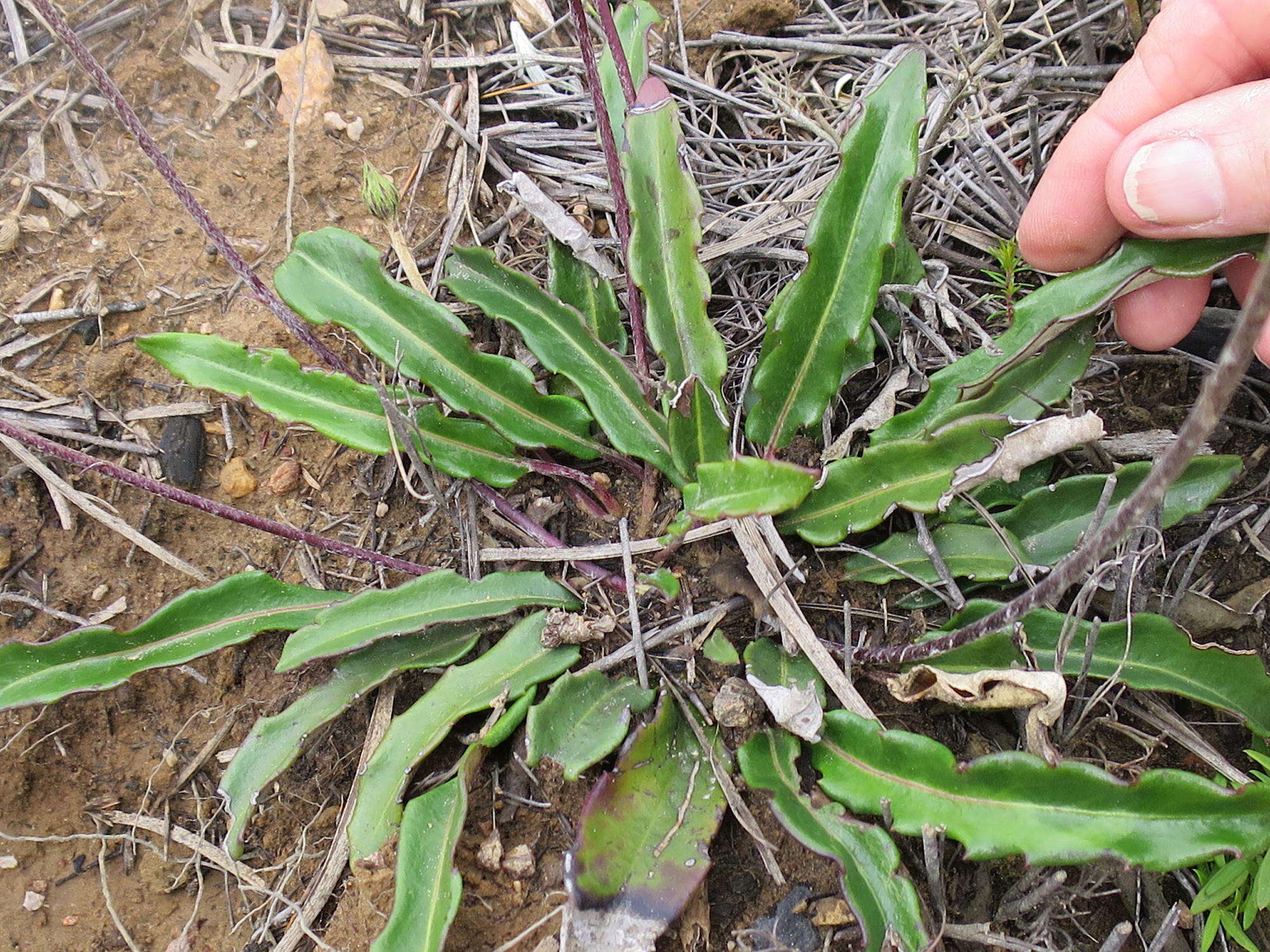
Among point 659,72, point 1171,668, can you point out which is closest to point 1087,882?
point 1171,668

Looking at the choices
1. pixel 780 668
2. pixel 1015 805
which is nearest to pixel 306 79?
pixel 780 668

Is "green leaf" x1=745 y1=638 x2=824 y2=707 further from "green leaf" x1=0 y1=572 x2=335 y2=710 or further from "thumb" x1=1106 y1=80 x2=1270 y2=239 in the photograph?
"thumb" x1=1106 y1=80 x2=1270 y2=239

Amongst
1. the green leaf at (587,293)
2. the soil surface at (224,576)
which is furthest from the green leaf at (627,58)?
the soil surface at (224,576)

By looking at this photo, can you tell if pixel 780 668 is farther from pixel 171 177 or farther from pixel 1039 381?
pixel 171 177

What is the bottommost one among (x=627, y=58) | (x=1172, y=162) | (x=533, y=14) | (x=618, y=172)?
(x=1172, y=162)

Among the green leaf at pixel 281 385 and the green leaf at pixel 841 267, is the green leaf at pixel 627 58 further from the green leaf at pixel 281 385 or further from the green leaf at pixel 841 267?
the green leaf at pixel 281 385

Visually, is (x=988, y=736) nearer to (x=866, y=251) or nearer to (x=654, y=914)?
(x=654, y=914)

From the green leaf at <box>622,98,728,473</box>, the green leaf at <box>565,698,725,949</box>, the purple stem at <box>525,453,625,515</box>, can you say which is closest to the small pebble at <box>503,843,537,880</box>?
the green leaf at <box>565,698,725,949</box>
